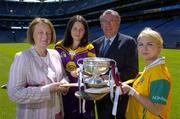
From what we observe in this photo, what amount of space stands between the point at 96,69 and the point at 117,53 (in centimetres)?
138

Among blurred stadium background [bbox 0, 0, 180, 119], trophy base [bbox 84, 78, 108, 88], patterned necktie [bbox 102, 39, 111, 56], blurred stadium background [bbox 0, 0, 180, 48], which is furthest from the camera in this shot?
blurred stadium background [bbox 0, 0, 180, 48]

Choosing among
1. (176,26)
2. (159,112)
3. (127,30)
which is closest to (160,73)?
(159,112)

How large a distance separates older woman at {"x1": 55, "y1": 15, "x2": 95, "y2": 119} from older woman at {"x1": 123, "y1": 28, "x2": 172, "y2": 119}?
1448mm

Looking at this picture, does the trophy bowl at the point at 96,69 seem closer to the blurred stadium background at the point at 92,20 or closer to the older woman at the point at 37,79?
the older woman at the point at 37,79

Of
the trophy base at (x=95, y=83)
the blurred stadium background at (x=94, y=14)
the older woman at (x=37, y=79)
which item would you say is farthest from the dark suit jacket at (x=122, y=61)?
the blurred stadium background at (x=94, y=14)

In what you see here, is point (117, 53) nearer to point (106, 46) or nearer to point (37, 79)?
point (106, 46)

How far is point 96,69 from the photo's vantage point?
11.6ft

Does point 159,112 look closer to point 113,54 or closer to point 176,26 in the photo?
point 113,54

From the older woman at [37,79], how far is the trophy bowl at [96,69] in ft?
1.61

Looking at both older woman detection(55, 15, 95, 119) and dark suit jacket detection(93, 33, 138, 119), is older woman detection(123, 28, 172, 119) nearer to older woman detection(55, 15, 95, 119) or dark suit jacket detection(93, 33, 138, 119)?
dark suit jacket detection(93, 33, 138, 119)

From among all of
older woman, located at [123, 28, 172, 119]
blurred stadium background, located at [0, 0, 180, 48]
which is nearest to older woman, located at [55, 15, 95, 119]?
older woman, located at [123, 28, 172, 119]

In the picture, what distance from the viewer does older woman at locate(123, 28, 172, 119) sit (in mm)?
3256

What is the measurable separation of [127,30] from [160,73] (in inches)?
2060

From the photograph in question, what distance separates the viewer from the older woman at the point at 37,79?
382cm
